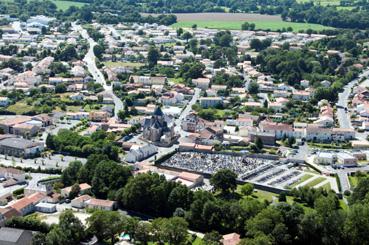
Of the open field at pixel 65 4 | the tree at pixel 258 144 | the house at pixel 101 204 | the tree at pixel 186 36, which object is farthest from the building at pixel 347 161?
the open field at pixel 65 4

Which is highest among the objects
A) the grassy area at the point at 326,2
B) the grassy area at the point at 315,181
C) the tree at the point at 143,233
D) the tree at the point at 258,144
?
the tree at the point at 143,233

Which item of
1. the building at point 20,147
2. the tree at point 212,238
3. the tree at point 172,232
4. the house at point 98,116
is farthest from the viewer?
the house at point 98,116

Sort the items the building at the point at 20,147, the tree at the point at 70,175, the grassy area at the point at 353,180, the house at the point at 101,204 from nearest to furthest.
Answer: the house at the point at 101,204 < the tree at the point at 70,175 < the grassy area at the point at 353,180 < the building at the point at 20,147

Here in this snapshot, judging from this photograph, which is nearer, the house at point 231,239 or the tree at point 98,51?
the house at point 231,239

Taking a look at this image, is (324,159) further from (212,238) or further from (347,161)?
(212,238)

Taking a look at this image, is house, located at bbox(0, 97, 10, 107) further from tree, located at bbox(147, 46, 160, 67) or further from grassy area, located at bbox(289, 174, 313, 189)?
grassy area, located at bbox(289, 174, 313, 189)

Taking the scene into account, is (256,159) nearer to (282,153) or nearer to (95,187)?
(282,153)

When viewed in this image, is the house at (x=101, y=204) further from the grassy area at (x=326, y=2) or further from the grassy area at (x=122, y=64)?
the grassy area at (x=326, y=2)

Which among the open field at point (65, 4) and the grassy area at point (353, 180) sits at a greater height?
the open field at point (65, 4)

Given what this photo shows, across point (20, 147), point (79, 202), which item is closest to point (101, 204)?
point (79, 202)
